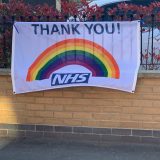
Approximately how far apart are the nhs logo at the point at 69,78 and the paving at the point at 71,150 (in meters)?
0.85

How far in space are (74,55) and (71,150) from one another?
1.28 m

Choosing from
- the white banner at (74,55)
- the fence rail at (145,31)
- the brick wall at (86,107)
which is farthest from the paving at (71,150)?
the fence rail at (145,31)

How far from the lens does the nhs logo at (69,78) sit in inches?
252

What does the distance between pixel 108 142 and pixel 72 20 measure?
1.76 metres

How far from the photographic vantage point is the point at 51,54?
652cm

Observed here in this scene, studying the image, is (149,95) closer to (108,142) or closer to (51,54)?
(108,142)

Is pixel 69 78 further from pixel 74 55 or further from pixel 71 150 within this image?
pixel 71 150

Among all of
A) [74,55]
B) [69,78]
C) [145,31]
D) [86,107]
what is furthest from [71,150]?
[145,31]

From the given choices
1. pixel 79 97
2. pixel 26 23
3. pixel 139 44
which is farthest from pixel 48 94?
pixel 139 44

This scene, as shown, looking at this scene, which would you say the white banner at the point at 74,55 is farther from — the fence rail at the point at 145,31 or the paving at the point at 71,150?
the paving at the point at 71,150

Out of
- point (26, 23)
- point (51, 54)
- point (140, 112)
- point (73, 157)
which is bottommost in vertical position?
point (73, 157)

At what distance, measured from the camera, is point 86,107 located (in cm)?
651

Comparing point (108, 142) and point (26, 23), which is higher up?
point (26, 23)

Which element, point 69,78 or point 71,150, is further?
point 69,78
